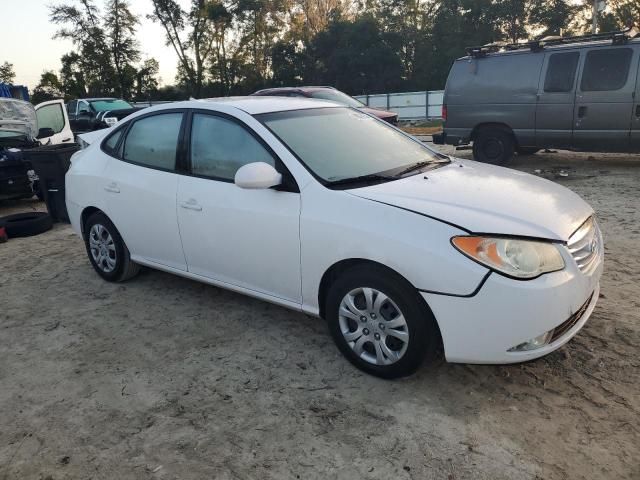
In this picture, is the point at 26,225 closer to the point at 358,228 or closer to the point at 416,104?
the point at 358,228

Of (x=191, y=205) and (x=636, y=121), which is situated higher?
(x=191, y=205)

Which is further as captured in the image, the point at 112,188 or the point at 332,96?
the point at 332,96

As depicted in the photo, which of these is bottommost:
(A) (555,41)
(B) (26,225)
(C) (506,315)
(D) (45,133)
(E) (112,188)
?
(B) (26,225)

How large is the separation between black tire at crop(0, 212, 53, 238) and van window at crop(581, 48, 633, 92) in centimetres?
839

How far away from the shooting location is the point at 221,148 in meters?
3.80

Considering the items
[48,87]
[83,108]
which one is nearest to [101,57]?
[48,87]

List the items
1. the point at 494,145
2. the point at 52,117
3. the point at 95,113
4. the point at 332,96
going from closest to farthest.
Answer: the point at 494,145 → the point at 52,117 → the point at 332,96 → the point at 95,113

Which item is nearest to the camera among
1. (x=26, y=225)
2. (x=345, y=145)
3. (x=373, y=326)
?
(x=373, y=326)

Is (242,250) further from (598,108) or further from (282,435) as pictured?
(598,108)

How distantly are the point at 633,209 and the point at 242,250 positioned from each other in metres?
5.24

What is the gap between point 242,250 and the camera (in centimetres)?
361

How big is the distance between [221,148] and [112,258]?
1783 mm

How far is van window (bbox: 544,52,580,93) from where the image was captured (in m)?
8.67

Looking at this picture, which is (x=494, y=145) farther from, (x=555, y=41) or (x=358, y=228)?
(x=358, y=228)
